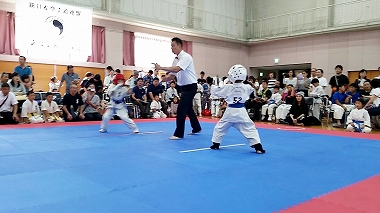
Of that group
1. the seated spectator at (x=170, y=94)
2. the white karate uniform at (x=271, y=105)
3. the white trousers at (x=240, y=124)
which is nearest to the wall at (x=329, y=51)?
the white karate uniform at (x=271, y=105)

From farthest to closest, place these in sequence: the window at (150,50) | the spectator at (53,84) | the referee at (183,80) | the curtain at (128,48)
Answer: the window at (150,50) < the curtain at (128,48) < the spectator at (53,84) < the referee at (183,80)

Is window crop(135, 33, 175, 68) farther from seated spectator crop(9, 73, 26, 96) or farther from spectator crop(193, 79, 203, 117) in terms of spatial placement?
seated spectator crop(9, 73, 26, 96)

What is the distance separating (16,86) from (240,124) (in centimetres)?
651

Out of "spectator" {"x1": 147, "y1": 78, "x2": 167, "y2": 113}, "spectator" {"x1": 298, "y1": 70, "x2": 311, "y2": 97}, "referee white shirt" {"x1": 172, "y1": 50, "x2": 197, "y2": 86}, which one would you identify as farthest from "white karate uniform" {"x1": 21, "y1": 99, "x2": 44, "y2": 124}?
"spectator" {"x1": 298, "y1": 70, "x2": 311, "y2": 97}

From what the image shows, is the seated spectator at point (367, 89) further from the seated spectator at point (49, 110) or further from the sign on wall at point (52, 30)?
the sign on wall at point (52, 30)

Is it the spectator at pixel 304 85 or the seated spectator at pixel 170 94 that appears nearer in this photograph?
the spectator at pixel 304 85

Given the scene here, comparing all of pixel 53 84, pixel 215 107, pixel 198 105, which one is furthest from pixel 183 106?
pixel 53 84

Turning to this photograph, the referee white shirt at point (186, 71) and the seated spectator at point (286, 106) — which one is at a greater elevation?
the referee white shirt at point (186, 71)

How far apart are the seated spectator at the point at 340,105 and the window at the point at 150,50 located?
8.15 meters

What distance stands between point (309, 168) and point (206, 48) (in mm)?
13885

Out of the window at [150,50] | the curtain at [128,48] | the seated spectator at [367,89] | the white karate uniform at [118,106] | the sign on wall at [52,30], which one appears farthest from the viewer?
the window at [150,50]

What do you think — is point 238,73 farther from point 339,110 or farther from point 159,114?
point 159,114

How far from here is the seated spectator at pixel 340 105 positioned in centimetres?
860

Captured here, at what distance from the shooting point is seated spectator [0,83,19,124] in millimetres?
7297
